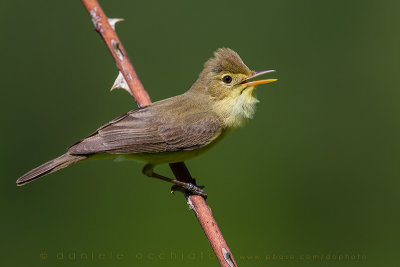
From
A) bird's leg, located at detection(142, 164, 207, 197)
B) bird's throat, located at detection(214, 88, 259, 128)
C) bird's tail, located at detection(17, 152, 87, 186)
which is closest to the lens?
bird's tail, located at detection(17, 152, 87, 186)

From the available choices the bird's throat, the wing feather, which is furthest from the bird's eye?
the wing feather

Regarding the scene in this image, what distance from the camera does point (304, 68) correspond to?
566 centimetres

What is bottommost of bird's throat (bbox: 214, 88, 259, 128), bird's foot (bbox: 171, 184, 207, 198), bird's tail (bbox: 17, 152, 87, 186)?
bird's foot (bbox: 171, 184, 207, 198)

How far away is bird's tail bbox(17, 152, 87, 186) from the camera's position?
13.0 feet

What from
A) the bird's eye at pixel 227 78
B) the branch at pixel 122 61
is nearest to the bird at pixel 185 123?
the bird's eye at pixel 227 78

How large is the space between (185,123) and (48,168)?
1013 mm

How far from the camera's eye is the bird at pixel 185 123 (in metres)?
4.14

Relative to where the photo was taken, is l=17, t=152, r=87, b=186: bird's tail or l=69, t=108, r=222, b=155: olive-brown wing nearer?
l=17, t=152, r=87, b=186: bird's tail

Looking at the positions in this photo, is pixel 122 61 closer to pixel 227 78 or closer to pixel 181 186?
pixel 227 78

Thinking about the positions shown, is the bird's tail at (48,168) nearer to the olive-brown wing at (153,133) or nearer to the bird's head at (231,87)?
the olive-brown wing at (153,133)

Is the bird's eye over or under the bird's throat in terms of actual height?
over

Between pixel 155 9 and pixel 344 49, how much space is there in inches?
76.6

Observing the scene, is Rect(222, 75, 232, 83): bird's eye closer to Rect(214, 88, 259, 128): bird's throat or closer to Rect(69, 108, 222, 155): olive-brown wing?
Rect(214, 88, 259, 128): bird's throat

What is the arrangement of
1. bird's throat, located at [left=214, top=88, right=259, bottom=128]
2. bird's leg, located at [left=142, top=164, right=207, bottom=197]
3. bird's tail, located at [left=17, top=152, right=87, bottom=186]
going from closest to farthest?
bird's tail, located at [left=17, top=152, right=87, bottom=186], bird's leg, located at [left=142, top=164, right=207, bottom=197], bird's throat, located at [left=214, top=88, right=259, bottom=128]
